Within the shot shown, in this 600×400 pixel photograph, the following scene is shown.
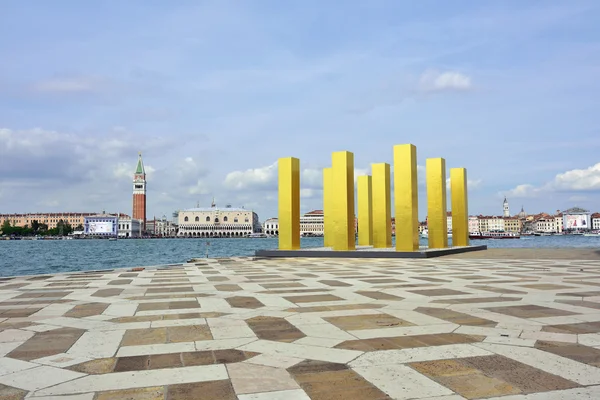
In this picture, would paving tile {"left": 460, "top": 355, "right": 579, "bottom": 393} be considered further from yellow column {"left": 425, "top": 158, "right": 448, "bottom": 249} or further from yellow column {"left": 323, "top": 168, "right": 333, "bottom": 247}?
yellow column {"left": 425, "top": 158, "right": 448, "bottom": 249}

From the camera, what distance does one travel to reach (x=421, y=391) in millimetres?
4660

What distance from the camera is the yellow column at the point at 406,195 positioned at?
2870 cm

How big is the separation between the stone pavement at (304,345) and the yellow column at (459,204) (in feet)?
84.0

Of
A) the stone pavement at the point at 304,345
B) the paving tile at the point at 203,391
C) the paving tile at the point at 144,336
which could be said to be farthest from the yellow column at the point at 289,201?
the paving tile at the point at 203,391

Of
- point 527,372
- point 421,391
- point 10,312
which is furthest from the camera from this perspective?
point 10,312

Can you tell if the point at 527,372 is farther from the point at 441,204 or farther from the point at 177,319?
the point at 441,204

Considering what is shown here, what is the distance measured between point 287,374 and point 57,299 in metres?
8.52

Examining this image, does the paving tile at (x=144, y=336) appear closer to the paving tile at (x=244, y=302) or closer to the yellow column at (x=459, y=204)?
the paving tile at (x=244, y=302)

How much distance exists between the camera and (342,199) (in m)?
31.5

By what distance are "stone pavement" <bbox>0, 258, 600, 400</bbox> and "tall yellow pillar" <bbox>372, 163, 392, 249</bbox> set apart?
2351 cm

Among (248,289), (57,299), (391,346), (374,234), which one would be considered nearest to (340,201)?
(374,234)

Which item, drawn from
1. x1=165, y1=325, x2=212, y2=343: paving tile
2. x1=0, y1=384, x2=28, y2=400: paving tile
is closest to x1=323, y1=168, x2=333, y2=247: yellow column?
x1=165, y1=325, x2=212, y2=343: paving tile

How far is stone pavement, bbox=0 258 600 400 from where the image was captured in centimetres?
479

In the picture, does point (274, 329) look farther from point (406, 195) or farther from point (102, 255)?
point (102, 255)
